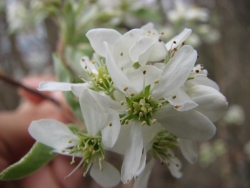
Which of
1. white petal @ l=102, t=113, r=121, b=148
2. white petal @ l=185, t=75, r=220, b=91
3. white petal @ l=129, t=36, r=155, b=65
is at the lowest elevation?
white petal @ l=102, t=113, r=121, b=148

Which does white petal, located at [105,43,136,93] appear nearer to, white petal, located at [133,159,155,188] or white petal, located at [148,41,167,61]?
A: white petal, located at [148,41,167,61]

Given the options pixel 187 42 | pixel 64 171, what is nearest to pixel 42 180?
pixel 64 171

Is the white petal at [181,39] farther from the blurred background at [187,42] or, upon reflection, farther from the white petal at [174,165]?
the blurred background at [187,42]

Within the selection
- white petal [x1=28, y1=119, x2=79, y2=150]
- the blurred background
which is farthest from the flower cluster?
the blurred background

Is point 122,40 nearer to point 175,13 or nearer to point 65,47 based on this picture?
point 65,47

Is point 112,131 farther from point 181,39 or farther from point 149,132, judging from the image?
point 181,39

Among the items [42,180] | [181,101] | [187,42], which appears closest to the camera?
[181,101]

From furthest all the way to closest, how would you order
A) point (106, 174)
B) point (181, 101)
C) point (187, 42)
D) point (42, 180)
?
point (187, 42) < point (42, 180) < point (106, 174) < point (181, 101)
